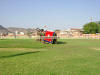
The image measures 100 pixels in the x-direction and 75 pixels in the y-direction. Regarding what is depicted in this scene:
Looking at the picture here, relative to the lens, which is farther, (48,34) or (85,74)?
(48,34)

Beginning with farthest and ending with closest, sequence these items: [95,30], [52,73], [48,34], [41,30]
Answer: [95,30]
[41,30]
[48,34]
[52,73]

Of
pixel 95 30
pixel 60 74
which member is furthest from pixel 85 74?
pixel 95 30

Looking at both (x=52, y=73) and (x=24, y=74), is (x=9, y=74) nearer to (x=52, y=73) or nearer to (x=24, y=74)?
(x=24, y=74)

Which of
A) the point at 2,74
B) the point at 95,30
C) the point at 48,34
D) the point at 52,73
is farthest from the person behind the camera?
the point at 95,30

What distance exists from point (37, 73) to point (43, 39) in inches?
626

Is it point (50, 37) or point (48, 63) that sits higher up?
point (50, 37)

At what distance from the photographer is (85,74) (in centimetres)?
501

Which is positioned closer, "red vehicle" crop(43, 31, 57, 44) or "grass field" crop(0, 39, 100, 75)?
"grass field" crop(0, 39, 100, 75)

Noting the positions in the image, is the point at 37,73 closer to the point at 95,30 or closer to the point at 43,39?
the point at 43,39

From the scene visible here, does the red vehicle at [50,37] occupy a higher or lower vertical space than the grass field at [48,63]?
higher

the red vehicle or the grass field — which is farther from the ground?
the red vehicle

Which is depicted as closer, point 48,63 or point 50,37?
point 48,63

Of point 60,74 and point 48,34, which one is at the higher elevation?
point 48,34

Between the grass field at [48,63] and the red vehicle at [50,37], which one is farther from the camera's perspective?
the red vehicle at [50,37]
